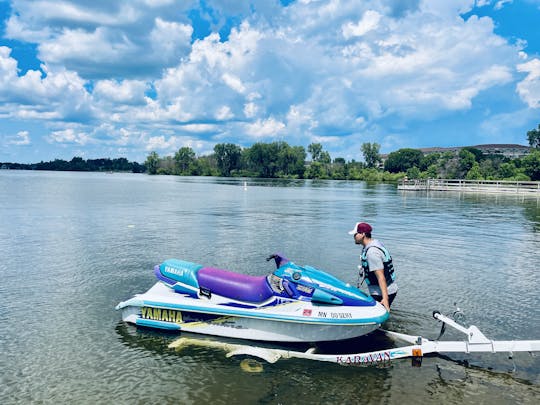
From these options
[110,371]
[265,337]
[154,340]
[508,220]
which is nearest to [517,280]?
[265,337]

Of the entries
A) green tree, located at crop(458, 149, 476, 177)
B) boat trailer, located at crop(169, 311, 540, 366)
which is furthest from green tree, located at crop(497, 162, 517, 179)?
boat trailer, located at crop(169, 311, 540, 366)

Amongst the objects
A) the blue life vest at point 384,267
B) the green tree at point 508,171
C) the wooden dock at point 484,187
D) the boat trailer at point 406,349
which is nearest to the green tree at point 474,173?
the green tree at point 508,171

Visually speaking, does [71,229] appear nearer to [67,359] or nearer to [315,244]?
[315,244]

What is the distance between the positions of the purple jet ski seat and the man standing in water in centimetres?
195

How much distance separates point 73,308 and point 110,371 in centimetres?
370

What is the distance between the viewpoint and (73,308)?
10.7 metres

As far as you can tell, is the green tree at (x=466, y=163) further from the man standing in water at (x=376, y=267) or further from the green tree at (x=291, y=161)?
the man standing in water at (x=376, y=267)

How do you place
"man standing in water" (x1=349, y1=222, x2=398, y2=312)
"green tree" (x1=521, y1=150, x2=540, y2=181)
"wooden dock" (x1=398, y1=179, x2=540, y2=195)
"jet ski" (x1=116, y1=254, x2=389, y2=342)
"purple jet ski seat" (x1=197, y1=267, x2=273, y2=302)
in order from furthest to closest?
"green tree" (x1=521, y1=150, x2=540, y2=181)
"wooden dock" (x1=398, y1=179, x2=540, y2=195)
"purple jet ski seat" (x1=197, y1=267, x2=273, y2=302)
"man standing in water" (x1=349, y1=222, x2=398, y2=312)
"jet ski" (x1=116, y1=254, x2=389, y2=342)

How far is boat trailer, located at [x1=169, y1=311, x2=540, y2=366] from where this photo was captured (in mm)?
7150

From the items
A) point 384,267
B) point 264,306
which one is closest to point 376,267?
point 384,267

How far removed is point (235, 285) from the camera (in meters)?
8.60

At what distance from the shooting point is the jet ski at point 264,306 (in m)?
8.02

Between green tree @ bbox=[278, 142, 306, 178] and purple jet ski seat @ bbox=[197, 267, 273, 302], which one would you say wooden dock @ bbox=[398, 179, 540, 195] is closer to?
purple jet ski seat @ bbox=[197, 267, 273, 302]

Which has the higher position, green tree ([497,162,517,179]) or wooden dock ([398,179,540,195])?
green tree ([497,162,517,179])
